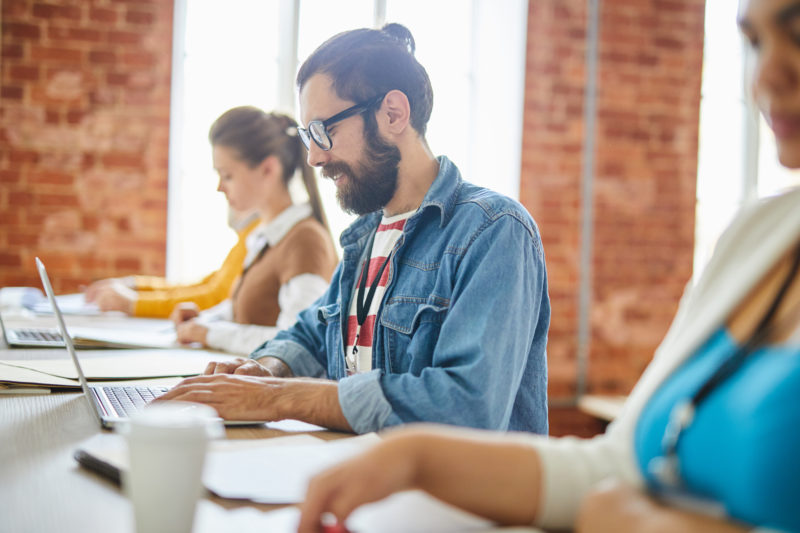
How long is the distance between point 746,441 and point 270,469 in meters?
0.53

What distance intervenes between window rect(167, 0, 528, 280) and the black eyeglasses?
213 cm

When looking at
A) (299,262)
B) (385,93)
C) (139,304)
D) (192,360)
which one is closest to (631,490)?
(385,93)

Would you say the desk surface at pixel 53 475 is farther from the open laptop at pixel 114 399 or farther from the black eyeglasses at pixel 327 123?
the black eyeglasses at pixel 327 123

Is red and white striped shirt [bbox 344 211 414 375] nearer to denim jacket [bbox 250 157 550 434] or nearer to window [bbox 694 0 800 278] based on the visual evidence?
denim jacket [bbox 250 157 550 434]

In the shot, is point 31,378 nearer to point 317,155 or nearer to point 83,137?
point 317,155

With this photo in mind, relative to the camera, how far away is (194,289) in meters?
3.19

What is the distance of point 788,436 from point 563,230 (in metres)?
3.42

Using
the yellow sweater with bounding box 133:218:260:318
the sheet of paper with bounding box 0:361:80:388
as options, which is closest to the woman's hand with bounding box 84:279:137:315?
the yellow sweater with bounding box 133:218:260:318

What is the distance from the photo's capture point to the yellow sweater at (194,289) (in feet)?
9.95

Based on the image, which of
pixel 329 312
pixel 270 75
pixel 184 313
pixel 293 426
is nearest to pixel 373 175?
pixel 329 312

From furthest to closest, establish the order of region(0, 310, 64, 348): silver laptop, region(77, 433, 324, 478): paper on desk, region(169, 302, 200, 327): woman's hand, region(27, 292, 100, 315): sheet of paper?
region(27, 292, 100, 315): sheet of paper, region(169, 302, 200, 327): woman's hand, region(0, 310, 64, 348): silver laptop, region(77, 433, 324, 478): paper on desk

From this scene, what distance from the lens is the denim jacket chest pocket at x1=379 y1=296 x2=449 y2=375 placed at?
51.1 inches

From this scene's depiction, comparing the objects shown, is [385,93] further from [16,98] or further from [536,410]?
[16,98]

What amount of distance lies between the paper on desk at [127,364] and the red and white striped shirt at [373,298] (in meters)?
0.34
